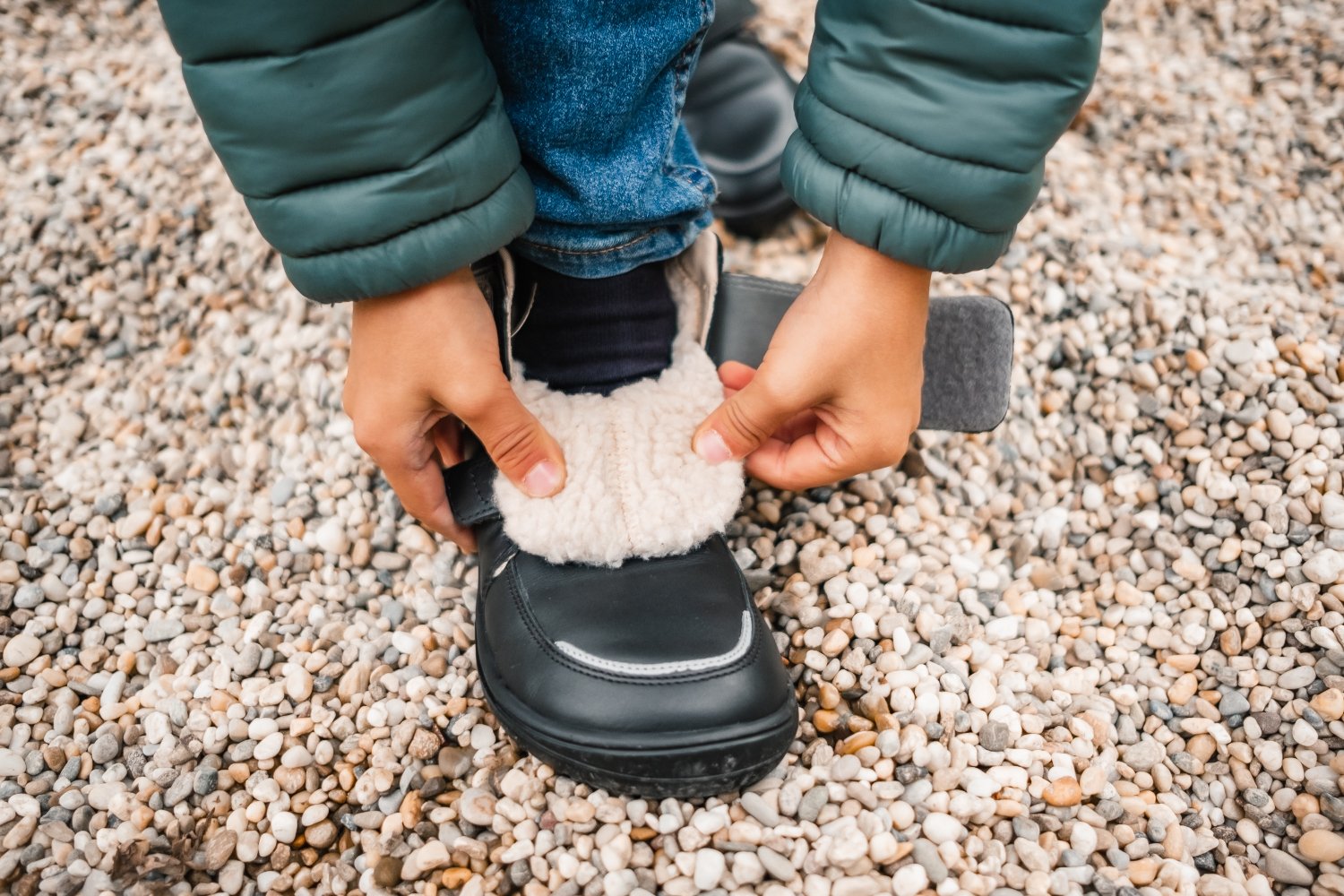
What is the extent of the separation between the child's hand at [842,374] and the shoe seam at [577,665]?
0.22m

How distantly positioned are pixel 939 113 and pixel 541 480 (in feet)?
1.97

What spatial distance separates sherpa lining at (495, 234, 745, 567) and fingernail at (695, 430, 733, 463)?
0.01m

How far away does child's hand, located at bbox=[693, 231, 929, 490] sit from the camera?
0.97 m

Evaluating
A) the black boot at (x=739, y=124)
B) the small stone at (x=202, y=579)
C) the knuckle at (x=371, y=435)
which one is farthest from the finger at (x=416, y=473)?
the black boot at (x=739, y=124)

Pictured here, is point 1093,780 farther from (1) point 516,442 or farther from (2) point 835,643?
(1) point 516,442

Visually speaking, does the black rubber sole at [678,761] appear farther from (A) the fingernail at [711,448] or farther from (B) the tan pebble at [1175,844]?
(B) the tan pebble at [1175,844]

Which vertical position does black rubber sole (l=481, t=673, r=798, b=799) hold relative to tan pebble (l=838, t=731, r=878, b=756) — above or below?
above

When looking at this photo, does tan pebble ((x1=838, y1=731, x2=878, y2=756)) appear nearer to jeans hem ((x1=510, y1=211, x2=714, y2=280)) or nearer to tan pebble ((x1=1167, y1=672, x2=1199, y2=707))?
tan pebble ((x1=1167, y1=672, x2=1199, y2=707))

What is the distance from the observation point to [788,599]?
48.5 inches

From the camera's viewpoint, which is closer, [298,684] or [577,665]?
[577,665]

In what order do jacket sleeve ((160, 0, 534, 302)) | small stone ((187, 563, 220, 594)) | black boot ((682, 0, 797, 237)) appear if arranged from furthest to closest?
black boot ((682, 0, 797, 237)), small stone ((187, 563, 220, 594)), jacket sleeve ((160, 0, 534, 302))

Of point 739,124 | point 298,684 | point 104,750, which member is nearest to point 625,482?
point 298,684

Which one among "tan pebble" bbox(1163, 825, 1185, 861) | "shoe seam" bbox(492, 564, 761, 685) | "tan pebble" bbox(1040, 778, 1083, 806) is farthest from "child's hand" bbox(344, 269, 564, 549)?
"tan pebble" bbox(1163, 825, 1185, 861)

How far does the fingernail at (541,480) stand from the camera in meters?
1.07
